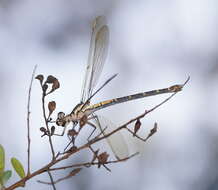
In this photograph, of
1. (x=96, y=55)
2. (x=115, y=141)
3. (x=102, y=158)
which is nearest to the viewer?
(x=102, y=158)

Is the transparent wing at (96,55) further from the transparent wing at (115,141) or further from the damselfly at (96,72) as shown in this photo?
the transparent wing at (115,141)

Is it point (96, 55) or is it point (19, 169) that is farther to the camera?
point (96, 55)

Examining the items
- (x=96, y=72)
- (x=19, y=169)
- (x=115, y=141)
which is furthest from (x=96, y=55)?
(x=19, y=169)

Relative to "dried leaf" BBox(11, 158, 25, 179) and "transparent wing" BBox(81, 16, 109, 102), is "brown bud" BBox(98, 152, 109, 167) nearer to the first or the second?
"dried leaf" BBox(11, 158, 25, 179)

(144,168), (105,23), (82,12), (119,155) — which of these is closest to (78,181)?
(144,168)

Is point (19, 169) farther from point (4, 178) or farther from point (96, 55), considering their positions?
point (96, 55)

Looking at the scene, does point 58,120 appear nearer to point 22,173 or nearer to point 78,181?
point 22,173

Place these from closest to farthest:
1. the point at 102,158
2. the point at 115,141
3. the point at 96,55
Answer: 1. the point at 102,158
2. the point at 115,141
3. the point at 96,55

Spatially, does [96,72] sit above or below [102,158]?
above

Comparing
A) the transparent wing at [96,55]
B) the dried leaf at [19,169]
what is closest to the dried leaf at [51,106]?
the dried leaf at [19,169]
